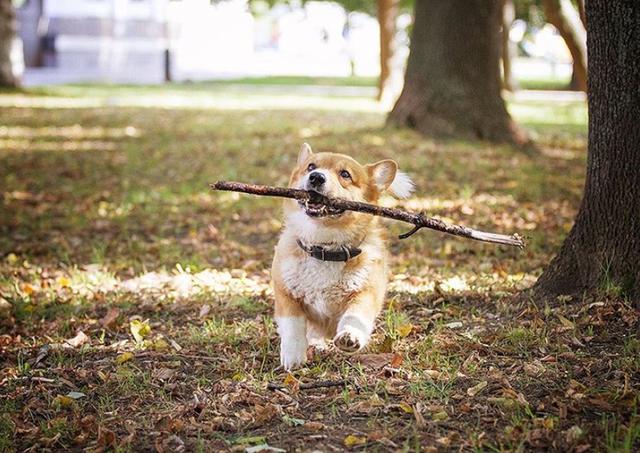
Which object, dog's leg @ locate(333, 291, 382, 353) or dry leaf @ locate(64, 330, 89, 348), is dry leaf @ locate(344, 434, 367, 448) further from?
dry leaf @ locate(64, 330, 89, 348)

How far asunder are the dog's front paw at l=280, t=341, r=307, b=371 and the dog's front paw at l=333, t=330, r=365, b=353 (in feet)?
1.10

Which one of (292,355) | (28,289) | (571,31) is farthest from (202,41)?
(292,355)

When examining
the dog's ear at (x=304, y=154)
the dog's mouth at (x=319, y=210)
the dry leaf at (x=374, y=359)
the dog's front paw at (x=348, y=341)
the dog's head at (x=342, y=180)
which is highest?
the dog's ear at (x=304, y=154)

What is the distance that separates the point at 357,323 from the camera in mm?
4254

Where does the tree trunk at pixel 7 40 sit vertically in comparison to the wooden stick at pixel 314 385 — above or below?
above

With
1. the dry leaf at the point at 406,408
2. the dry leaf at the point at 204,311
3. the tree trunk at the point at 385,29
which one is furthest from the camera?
the tree trunk at the point at 385,29

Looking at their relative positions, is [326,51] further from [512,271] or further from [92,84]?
[512,271]

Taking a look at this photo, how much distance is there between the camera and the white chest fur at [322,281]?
176 inches

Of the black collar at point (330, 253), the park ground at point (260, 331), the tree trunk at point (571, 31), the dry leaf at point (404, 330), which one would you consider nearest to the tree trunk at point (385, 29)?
the tree trunk at point (571, 31)

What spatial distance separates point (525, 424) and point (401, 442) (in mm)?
554

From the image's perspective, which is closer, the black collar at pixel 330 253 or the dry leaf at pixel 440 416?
the dry leaf at pixel 440 416

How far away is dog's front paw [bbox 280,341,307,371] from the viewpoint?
4305 millimetres

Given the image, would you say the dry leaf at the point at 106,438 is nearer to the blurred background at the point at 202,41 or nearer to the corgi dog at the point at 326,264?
the corgi dog at the point at 326,264

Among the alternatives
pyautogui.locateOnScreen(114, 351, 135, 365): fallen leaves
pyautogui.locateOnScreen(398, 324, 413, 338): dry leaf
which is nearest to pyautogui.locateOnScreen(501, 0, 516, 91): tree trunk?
pyautogui.locateOnScreen(398, 324, 413, 338): dry leaf
